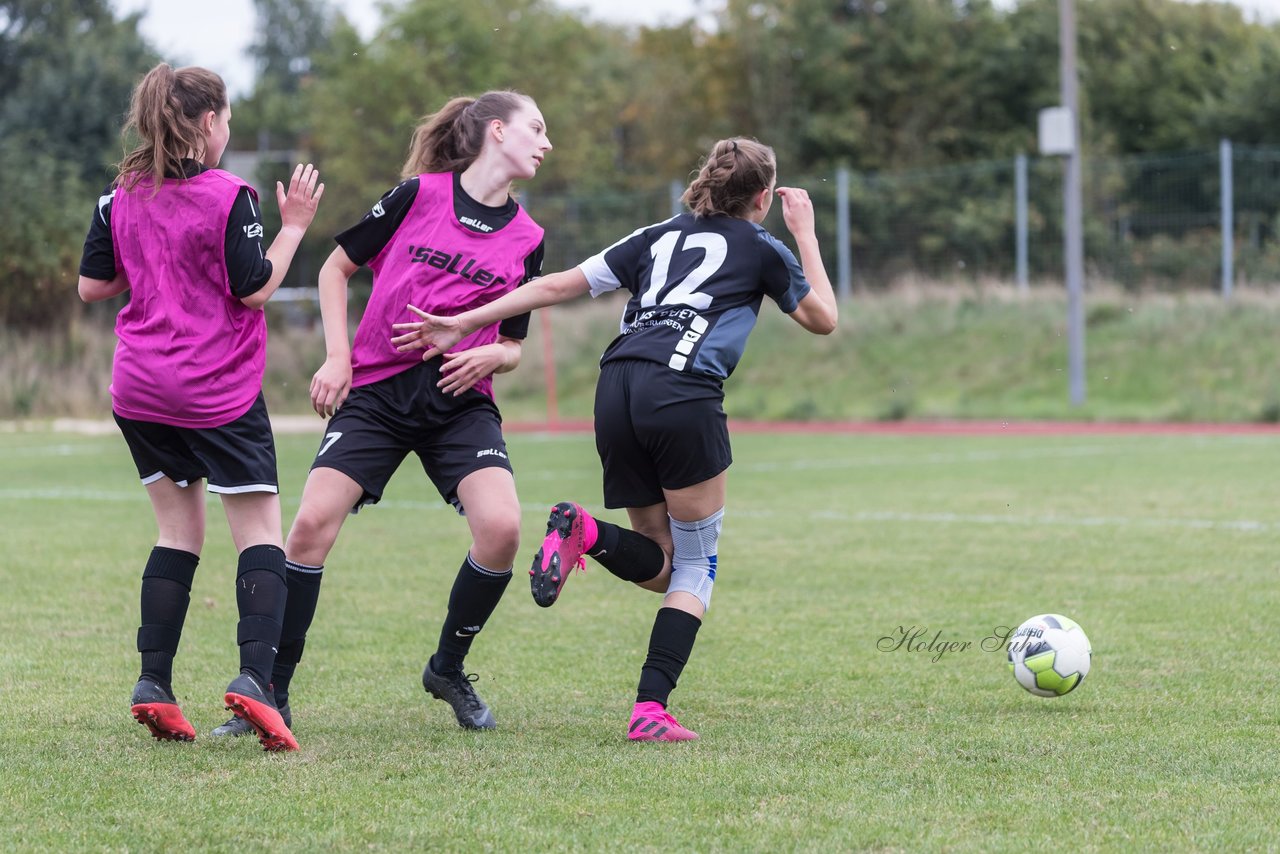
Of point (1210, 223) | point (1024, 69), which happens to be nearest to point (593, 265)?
point (1210, 223)

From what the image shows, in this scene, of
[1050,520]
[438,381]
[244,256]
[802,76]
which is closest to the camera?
[244,256]

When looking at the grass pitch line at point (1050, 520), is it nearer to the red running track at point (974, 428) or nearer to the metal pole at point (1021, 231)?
the red running track at point (974, 428)

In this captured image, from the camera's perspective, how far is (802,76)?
41844 mm

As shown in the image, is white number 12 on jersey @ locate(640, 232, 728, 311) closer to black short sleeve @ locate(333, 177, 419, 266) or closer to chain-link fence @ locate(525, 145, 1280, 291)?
black short sleeve @ locate(333, 177, 419, 266)

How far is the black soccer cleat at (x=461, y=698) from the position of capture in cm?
457

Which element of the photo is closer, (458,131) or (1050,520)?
(458,131)

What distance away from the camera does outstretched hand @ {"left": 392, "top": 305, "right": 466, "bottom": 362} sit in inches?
173

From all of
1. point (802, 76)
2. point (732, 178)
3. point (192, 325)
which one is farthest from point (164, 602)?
point (802, 76)

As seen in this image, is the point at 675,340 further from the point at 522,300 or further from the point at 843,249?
the point at 843,249

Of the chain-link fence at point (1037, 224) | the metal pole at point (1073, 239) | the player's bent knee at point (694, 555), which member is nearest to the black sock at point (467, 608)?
the player's bent knee at point (694, 555)

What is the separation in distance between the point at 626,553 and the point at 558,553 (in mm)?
358

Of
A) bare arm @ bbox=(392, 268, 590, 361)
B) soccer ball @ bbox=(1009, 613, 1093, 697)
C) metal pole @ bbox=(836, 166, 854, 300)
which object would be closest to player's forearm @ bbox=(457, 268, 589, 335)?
bare arm @ bbox=(392, 268, 590, 361)

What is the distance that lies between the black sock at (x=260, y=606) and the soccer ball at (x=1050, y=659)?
2264 mm

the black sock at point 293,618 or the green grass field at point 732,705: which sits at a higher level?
the black sock at point 293,618
